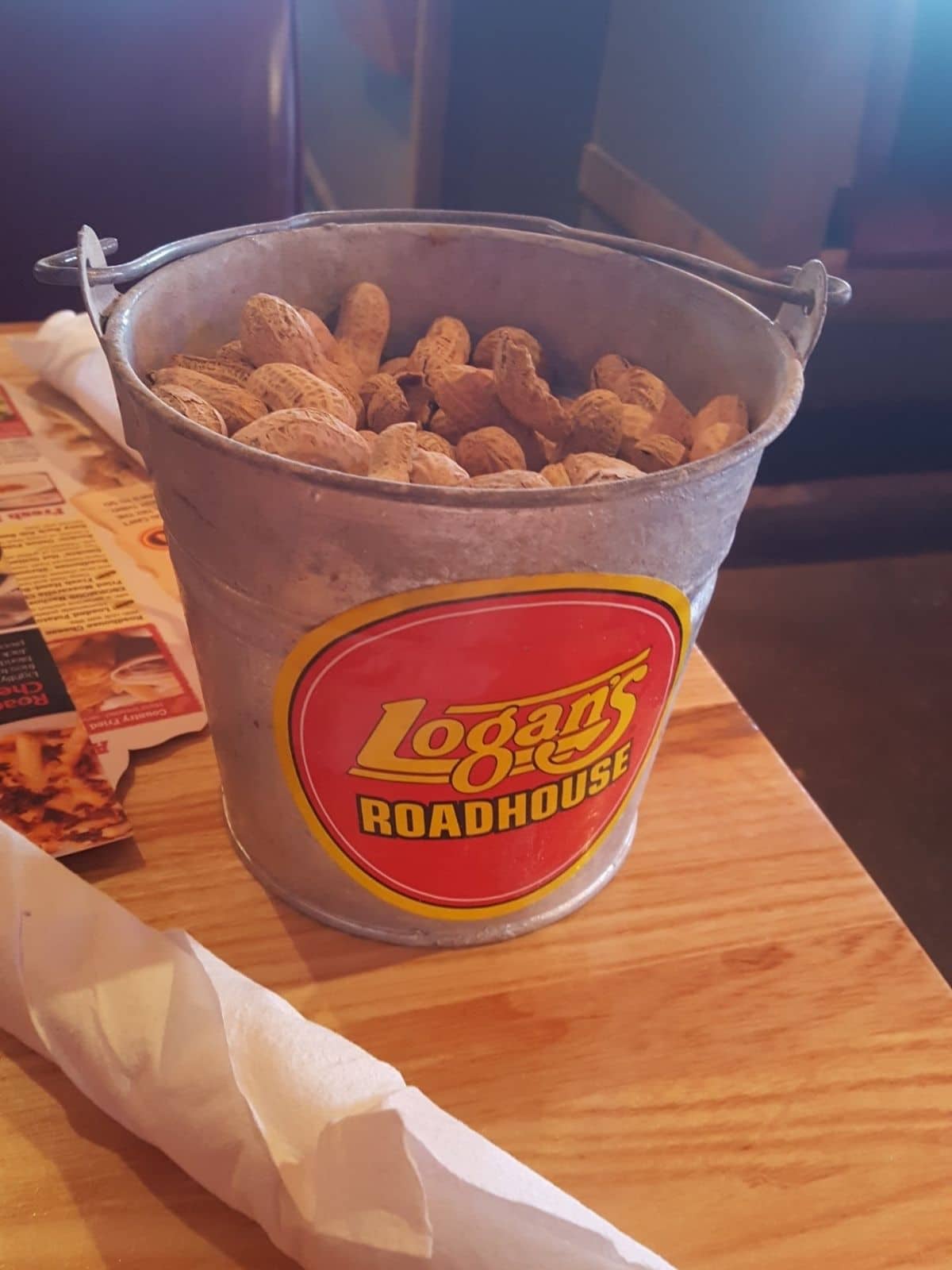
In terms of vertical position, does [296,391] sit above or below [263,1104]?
above

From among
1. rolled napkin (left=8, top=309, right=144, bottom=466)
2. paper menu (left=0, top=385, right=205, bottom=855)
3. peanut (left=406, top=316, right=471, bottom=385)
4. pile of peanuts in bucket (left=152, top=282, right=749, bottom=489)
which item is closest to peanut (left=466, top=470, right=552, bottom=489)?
pile of peanuts in bucket (left=152, top=282, right=749, bottom=489)

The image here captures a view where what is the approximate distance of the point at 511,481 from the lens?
1.11 ft

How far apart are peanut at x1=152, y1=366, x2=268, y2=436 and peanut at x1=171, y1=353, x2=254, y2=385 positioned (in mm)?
16

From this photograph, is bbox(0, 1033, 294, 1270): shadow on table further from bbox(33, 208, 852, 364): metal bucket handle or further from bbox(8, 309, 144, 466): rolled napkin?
bbox(8, 309, 144, 466): rolled napkin

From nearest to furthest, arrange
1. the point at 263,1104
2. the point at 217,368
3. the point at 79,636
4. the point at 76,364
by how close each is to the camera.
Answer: the point at 263,1104
the point at 217,368
the point at 79,636
the point at 76,364

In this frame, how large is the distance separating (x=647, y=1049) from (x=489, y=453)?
0.69ft

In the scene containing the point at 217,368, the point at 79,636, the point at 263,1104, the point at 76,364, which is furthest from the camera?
the point at 76,364

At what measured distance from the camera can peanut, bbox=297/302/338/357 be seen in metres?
0.45

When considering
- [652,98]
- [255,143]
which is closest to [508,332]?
[255,143]

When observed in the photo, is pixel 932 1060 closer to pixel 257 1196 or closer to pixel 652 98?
pixel 257 1196

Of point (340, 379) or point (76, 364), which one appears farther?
point (76, 364)

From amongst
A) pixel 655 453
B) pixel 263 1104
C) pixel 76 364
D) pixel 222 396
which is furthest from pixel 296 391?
pixel 76 364

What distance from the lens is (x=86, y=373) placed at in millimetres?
704

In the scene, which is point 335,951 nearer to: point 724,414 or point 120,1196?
point 120,1196
